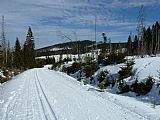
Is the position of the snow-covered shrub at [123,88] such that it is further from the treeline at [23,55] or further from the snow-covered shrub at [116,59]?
the treeline at [23,55]

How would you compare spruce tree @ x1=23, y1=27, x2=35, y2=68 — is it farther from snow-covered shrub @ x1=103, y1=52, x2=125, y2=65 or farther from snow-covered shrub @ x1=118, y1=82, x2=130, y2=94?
snow-covered shrub @ x1=118, y1=82, x2=130, y2=94

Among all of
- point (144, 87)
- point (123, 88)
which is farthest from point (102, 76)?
point (144, 87)

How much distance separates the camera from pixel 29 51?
314 feet

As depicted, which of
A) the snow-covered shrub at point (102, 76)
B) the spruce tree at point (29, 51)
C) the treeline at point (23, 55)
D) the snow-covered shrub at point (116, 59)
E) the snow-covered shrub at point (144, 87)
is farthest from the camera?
the spruce tree at point (29, 51)

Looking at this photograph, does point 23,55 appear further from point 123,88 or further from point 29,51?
point 123,88

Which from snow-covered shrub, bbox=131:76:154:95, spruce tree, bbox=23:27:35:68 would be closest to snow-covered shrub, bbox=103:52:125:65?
snow-covered shrub, bbox=131:76:154:95

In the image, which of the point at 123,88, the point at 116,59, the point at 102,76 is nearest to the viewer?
the point at 123,88

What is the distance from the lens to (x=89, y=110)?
11766 mm

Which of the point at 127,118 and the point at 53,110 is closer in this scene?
the point at 127,118

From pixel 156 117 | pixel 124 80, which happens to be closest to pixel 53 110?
pixel 156 117

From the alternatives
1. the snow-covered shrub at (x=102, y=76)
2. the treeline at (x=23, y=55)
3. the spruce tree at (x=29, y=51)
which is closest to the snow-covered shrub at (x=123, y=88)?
the snow-covered shrub at (x=102, y=76)

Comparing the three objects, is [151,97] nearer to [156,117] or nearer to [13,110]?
[156,117]

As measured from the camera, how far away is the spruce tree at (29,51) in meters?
92.8

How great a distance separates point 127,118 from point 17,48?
8693cm
